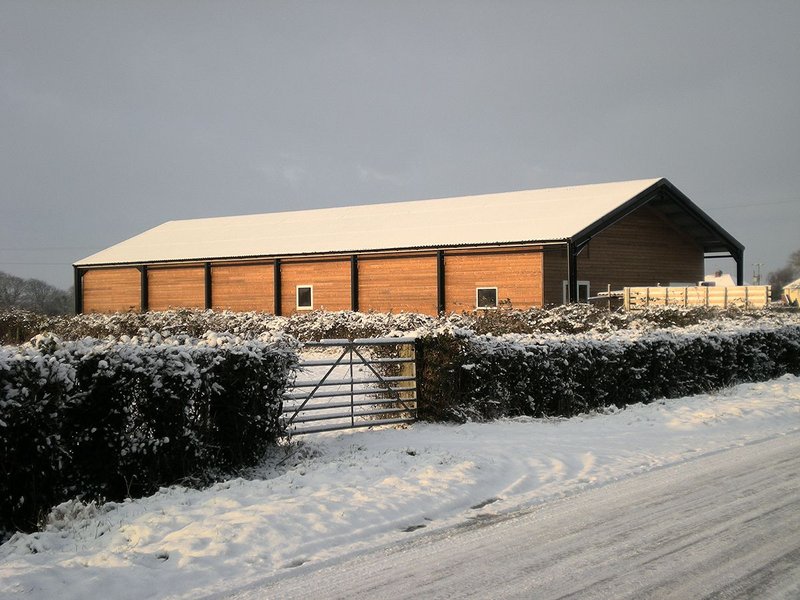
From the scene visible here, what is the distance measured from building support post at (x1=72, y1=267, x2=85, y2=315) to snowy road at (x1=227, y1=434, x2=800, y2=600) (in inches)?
1561

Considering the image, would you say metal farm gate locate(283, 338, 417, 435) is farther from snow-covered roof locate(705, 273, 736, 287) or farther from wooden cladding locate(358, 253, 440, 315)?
snow-covered roof locate(705, 273, 736, 287)

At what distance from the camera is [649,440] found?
1233cm

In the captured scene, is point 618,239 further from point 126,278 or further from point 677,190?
point 126,278

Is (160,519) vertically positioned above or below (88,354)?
below

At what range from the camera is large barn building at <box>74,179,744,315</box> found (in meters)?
32.1

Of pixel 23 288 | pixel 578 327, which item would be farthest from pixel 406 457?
pixel 23 288

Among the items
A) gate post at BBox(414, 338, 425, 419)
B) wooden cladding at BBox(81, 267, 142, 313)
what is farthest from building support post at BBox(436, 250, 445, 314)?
gate post at BBox(414, 338, 425, 419)

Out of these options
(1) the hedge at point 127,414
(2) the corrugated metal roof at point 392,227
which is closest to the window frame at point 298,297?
(2) the corrugated metal roof at point 392,227

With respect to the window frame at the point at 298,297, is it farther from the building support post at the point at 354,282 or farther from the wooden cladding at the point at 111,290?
the wooden cladding at the point at 111,290

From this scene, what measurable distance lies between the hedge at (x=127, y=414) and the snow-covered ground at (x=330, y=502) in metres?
0.49

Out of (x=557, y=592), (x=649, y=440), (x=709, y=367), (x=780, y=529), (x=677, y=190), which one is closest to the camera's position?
(x=557, y=592)

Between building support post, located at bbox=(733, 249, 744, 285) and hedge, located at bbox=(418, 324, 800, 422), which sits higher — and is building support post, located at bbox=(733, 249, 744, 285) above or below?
above

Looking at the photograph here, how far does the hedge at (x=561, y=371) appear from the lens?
1375 cm

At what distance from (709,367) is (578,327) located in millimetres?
4529
